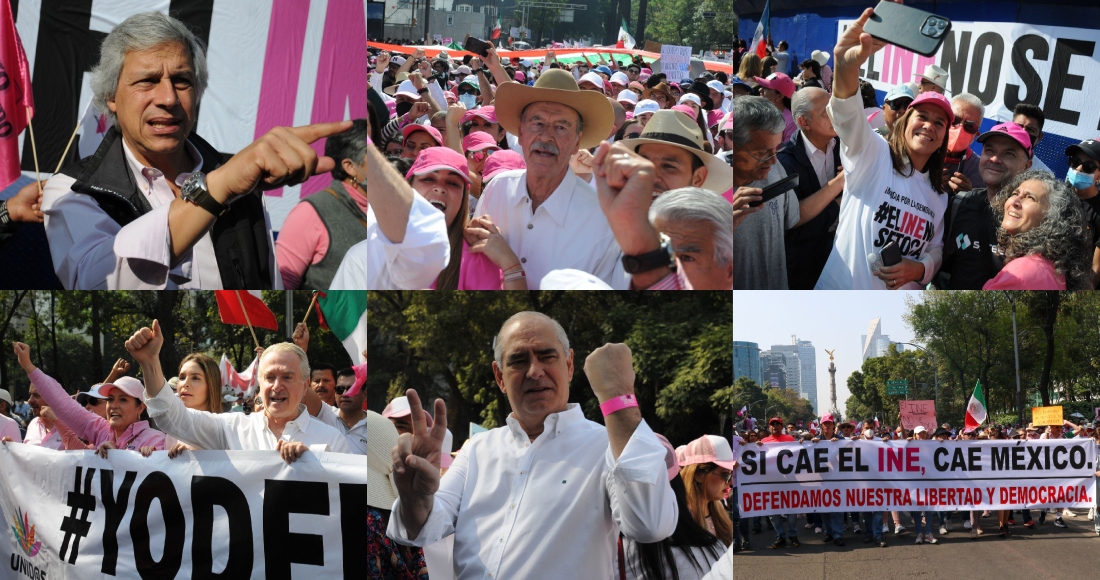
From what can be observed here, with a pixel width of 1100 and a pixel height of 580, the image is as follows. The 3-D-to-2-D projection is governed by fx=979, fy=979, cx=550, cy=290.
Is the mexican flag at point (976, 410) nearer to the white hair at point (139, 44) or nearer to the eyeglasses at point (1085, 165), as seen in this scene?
the eyeglasses at point (1085, 165)

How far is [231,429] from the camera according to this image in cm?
475

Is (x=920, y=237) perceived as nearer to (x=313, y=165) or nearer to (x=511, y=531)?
(x=511, y=531)

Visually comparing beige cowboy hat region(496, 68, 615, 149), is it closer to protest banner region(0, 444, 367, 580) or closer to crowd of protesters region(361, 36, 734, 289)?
crowd of protesters region(361, 36, 734, 289)

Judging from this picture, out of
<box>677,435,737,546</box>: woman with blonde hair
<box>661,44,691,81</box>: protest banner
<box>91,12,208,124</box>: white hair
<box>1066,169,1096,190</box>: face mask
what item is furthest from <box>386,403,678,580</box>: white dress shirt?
<box>1066,169,1096,190</box>: face mask

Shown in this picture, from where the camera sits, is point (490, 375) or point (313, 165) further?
point (313, 165)

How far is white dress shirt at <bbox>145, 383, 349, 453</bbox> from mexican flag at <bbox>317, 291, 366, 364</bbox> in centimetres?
38

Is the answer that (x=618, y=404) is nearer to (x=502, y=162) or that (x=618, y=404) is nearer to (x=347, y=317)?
(x=502, y=162)

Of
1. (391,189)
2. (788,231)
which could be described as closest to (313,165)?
(391,189)

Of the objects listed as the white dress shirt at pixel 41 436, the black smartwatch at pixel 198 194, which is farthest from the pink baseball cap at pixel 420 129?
the white dress shirt at pixel 41 436

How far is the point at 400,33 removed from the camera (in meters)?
4.66

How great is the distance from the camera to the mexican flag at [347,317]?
4.59 meters

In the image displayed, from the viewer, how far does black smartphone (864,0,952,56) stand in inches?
179

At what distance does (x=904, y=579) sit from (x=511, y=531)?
1.99m

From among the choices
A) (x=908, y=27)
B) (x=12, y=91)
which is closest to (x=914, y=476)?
A: (x=908, y=27)
